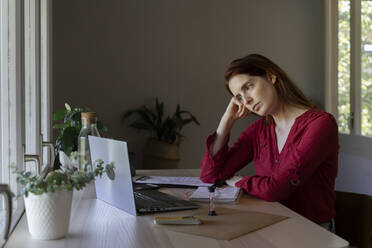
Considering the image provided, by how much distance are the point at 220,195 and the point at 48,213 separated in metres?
0.70

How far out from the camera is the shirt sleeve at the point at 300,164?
168 centimetres

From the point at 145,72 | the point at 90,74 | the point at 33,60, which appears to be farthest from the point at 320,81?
the point at 33,60

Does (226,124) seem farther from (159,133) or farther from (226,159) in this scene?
(159,133)

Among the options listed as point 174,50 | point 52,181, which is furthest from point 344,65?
point 52,181

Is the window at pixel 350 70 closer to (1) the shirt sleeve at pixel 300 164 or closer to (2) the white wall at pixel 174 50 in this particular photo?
(2) the white wall at pixel 174 50

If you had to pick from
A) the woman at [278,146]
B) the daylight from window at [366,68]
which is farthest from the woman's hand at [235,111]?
the daylight from window at [366,68]

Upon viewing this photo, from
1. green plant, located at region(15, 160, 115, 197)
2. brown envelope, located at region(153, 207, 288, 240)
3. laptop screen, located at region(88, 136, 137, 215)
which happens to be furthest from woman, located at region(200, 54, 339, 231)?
green plant, located at region(15, 160, 115, 197)

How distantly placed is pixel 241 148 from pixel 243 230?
1.04 metres

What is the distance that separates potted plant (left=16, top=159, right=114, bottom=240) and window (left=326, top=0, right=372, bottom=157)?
10.9ft

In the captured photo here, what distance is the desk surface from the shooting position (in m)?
1.10

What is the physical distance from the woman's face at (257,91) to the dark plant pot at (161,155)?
8.32 ft

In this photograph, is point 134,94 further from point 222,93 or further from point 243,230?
point 243,230

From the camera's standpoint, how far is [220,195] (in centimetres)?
163

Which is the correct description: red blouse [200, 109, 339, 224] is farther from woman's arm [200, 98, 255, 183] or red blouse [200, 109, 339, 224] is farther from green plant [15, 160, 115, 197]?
green plant [15, 160, 115, 197]
